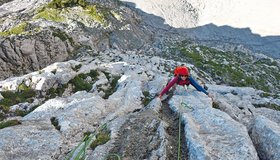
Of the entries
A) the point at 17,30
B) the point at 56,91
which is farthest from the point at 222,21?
the point at 56,91

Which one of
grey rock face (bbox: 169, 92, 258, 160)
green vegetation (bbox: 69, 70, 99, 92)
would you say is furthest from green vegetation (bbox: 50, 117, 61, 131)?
green vegetation (bbox: 69, 70, 99, 92)

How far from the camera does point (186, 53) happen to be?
8681 cm

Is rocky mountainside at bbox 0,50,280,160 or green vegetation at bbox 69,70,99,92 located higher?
rocky mountainside at bbox 0,50,280,160

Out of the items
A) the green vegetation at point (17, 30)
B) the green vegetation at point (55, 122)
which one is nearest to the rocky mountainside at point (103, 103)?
the green vegetation at point (55, 122)

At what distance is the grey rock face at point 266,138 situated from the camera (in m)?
16.0

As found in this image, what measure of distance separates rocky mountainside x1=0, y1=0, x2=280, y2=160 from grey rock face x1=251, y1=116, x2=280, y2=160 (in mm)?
61

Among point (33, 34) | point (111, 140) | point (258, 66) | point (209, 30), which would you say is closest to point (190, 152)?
point (111, 140)

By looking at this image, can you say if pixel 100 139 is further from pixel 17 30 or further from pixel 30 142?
pixel 17 30

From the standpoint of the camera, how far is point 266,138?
56.1ft

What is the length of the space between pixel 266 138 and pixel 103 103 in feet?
39.6

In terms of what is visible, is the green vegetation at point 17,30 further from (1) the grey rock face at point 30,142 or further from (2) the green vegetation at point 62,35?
(1) the grey rock face at point 30,142

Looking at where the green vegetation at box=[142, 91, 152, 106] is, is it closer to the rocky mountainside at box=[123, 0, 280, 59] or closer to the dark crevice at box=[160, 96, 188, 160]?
the dark crevice at box=[160, 96, 188, 160]

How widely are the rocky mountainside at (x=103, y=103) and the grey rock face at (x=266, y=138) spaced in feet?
0.20

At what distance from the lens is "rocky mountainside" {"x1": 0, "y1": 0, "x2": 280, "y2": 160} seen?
16.6m
